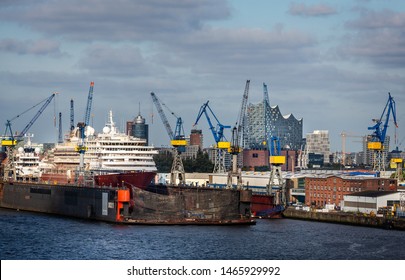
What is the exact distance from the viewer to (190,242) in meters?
58.2

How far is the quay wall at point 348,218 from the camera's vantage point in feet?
240

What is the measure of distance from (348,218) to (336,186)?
52.3 ft

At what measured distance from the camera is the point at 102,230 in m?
64.9

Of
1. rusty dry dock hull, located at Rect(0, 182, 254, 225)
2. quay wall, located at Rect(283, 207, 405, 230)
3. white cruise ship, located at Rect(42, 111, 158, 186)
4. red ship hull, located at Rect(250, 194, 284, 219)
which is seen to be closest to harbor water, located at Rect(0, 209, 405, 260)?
rusty dry dock hull, located at Rect(0, 182, 254, 225)

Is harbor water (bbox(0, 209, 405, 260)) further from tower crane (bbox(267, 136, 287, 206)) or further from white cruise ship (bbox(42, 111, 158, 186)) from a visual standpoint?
tower crane (bbox(267, 136, 287, 206))

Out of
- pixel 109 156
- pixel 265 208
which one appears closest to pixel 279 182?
pixel 265 208

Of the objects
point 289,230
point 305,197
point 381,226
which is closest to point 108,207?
point 289,230

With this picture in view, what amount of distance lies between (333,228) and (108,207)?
18236mm

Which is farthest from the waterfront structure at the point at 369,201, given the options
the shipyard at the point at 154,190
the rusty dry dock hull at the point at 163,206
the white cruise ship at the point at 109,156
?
the white cruise ship at the point at 109,156

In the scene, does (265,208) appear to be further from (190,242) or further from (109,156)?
(190,242)

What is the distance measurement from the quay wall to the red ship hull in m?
1.72

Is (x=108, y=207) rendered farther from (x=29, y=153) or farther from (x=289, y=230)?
(x=29, y=153)

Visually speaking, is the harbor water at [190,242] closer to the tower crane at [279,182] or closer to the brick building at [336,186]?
the tower crane at [279,182]
